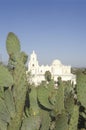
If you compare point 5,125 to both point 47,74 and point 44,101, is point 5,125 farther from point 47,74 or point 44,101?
point 47,74

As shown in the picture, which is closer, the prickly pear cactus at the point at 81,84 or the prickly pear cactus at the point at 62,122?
the prickly pear cactus at the point at 62,122

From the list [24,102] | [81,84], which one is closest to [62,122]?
[24,102]

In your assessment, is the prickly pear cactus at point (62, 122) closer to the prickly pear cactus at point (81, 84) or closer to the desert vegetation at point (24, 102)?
the desert vegetation at point (24, 102)

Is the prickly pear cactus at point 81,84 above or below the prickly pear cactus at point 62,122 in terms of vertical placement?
above

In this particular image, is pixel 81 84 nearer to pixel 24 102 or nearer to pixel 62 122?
pixel 62 122

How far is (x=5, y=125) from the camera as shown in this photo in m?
3.72

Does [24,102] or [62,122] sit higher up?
[24,102]

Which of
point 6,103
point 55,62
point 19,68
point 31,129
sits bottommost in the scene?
point 31,129

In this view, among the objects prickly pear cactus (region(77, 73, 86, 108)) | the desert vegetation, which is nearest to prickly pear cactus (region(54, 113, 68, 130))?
the desert vegetation

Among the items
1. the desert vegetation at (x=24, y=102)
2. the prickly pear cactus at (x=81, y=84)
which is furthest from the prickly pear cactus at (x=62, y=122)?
the prickly pear cactus at (x=81, y=84)

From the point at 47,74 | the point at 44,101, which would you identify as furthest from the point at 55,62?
the point at 44,101

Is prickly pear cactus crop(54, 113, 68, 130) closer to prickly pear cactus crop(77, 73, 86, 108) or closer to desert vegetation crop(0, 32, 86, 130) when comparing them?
desert vegetation crop(0, 32, 86, 130)

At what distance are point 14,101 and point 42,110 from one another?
759mm

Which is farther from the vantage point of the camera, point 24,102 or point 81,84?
point 81,84
